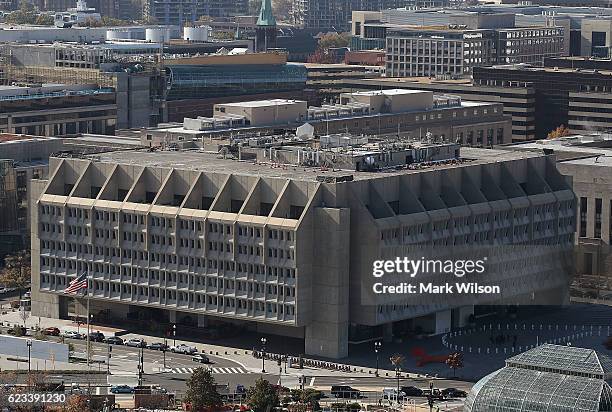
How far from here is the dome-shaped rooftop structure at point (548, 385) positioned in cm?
17288

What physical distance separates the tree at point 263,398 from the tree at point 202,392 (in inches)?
117

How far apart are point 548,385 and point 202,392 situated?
102ft

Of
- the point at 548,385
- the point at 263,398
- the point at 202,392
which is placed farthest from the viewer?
the point at 202,392

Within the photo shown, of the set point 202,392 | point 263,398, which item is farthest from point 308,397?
point 202,392

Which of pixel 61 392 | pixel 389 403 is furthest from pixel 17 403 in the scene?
pixel 389 403

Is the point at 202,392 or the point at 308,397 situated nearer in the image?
the point at 202,392

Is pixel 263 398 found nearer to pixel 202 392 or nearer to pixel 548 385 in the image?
pixel 202 392

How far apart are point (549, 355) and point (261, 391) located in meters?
24.6

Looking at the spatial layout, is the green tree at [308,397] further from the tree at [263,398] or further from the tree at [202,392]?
the tree at [202,392]

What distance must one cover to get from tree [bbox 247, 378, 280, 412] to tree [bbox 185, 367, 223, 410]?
9.71 feet

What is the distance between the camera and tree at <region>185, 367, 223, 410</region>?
625ft

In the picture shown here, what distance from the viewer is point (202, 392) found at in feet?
626

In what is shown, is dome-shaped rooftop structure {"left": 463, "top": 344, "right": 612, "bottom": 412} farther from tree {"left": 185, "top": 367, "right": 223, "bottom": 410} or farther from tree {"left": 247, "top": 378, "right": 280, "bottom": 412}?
tree {"left": 185, "top": 367, "right": 223, "bottom": 410}

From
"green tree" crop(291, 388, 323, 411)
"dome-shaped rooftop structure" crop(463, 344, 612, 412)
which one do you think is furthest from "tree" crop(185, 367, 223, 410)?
"dome-shaped rooftop structure" crop(463, 344, 612, 412)
